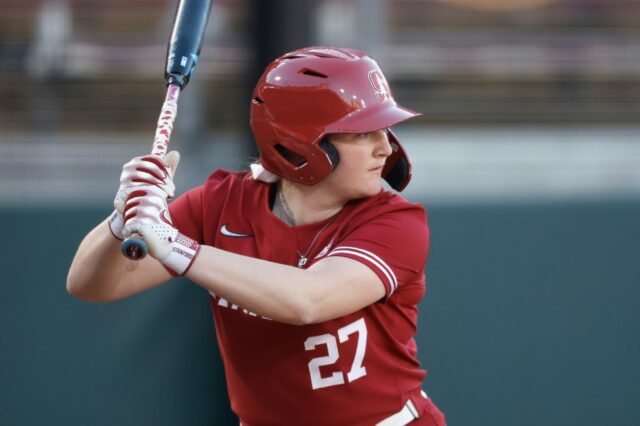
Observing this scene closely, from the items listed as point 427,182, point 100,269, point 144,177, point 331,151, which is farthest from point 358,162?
point 427,182

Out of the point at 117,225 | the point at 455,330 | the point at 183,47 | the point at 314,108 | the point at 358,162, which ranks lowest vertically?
the point at 455,330

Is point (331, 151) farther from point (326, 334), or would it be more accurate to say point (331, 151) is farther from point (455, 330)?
point (455, 330)

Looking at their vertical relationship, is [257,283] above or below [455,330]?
above

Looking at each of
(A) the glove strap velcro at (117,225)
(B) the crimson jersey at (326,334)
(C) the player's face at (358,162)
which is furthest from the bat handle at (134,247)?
(C) the player's face at (358,162)

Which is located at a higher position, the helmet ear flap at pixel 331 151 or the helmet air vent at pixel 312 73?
the helmet air vent at pixel 312 73

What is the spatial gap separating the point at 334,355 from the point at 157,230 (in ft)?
1.71

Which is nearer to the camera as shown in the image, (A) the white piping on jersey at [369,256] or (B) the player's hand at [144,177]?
(B) the player's hand at [144,177]

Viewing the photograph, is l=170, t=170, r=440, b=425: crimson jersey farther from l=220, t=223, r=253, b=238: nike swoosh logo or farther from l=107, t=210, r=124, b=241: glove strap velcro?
l=107, t=210, r=124, b=241: glove strap velcro

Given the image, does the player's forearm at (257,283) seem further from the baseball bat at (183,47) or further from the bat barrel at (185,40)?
the bat barrel at (185,40)

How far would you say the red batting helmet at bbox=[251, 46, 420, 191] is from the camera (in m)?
2.12

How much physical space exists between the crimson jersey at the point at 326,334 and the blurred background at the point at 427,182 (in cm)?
101

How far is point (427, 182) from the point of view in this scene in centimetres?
336

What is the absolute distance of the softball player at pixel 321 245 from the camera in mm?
2119

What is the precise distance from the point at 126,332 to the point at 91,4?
1.06 meters
